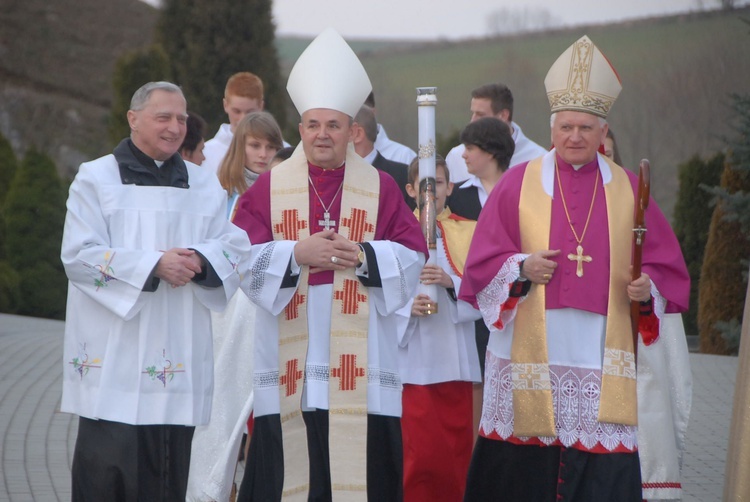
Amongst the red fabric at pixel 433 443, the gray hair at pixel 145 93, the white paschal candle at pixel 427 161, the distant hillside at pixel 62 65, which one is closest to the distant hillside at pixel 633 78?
the distant hillside at pixel 62 65

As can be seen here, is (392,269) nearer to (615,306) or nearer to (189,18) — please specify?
(615,306)

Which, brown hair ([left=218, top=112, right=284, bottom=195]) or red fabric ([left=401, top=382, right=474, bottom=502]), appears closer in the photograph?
red fabric ([left=401, top=382, right=474, bottom=502])

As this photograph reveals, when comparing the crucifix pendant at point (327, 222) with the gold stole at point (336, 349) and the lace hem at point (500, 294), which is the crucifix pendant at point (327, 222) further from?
the lace hem at point (500, 294)

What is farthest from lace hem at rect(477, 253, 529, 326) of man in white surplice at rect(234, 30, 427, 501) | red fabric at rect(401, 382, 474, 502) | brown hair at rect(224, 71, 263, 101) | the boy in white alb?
brown hair at rect(224, 71, 263, 101)

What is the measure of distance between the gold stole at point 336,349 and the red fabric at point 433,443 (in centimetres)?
131

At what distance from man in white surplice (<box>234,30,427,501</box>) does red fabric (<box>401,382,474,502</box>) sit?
114 cm

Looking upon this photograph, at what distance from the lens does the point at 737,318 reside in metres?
13.3

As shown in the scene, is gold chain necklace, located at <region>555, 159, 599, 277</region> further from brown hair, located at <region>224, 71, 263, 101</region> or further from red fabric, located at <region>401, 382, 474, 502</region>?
brown hair, located at <region>224, 71, 263, 101</region>

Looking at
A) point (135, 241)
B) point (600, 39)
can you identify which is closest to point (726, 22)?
point (600, 39)

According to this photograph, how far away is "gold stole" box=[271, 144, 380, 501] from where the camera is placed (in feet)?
18.7

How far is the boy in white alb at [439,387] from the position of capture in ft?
22.9

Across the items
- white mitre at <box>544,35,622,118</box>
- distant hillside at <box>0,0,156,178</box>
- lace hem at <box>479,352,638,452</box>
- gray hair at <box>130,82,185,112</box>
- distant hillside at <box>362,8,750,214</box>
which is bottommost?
lace hem at <box>479,352,638,452</box>

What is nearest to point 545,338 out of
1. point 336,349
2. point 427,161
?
point 336,349

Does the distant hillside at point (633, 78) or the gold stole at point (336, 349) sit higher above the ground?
the distant hillside at point (633, 78)
